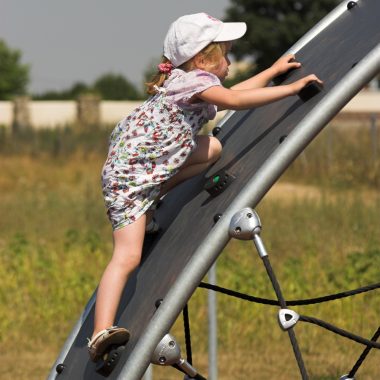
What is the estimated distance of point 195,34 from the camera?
4.28m

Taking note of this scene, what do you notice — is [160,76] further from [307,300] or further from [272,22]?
[272,22]

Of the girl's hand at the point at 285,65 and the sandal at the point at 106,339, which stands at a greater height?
the girl's hand at the point at 285,65

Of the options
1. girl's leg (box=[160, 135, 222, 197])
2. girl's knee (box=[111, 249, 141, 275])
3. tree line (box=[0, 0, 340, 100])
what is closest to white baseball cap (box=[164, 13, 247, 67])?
girl's leg (box=[160, 135, 222, 197])

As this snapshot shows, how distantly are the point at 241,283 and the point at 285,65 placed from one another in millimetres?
5204

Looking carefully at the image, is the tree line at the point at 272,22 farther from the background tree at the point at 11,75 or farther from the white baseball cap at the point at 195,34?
the white baseball cap at the point at 195,34

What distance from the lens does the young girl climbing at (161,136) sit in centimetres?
421

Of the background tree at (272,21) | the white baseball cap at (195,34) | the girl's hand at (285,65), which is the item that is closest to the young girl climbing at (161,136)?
the white baseball cap at (195,34)

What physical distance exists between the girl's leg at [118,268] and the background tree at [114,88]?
234 feet

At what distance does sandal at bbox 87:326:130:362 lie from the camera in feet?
13.2

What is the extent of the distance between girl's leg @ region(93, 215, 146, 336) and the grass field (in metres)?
3.66

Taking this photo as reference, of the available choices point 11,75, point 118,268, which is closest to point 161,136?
Answer: point 118,268

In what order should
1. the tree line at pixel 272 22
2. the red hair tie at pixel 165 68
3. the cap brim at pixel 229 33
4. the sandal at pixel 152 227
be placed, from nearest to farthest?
1. the cap brim at pixel 229 33
2. the red hair tie at pixel 165 68
3. the sandal at pixel 152 227
4. the tree line at pixel 272 22

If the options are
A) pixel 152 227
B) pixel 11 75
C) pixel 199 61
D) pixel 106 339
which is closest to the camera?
pixel 106 339

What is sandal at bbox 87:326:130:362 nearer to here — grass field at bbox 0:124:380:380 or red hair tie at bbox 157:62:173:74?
red hair tie at bbox 157:62:173:74
